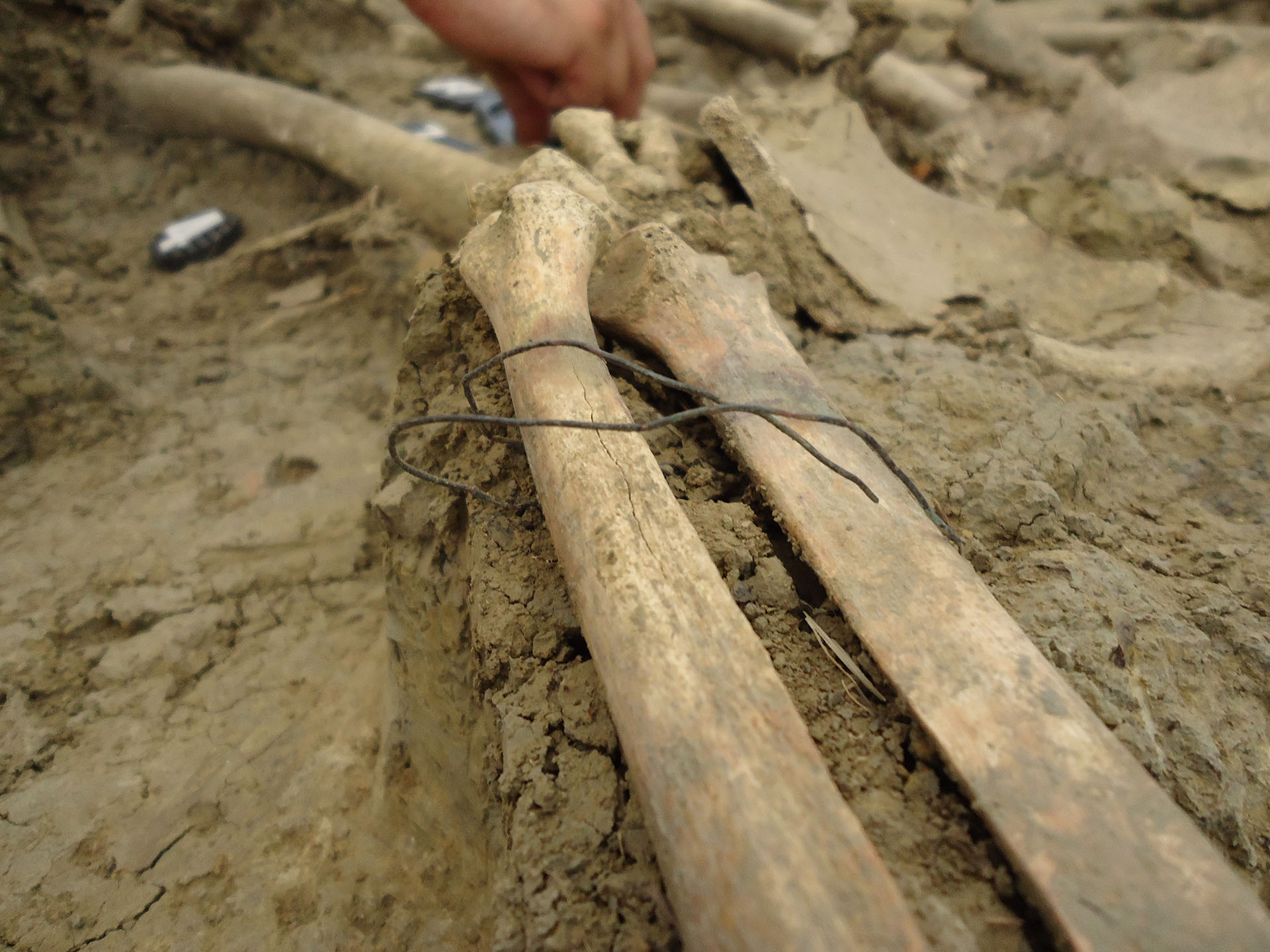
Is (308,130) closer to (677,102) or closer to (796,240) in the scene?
(677,102)

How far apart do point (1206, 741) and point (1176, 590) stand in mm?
298

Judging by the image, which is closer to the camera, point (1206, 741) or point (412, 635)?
point (1206, 741)

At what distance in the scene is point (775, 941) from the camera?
0.63 meters

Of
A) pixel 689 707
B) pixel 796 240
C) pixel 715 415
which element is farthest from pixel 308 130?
pixel 689 707

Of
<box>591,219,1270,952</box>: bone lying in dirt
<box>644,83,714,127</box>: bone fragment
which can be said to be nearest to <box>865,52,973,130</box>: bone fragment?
<box>644,83,714,127</box>: bone fragment

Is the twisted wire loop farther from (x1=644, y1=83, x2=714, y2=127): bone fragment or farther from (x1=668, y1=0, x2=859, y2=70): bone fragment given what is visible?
(x1=668, y1=0, x2=859, y2=70): bone fragment

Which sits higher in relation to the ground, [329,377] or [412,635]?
[412,635]

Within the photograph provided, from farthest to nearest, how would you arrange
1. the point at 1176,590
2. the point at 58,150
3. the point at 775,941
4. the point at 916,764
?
the point at 58,150
the point at 1176,590
the point at 916,764
the point at 775,941

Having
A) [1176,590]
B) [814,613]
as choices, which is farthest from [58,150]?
[1176,590]

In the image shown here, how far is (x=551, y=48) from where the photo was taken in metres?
2.46

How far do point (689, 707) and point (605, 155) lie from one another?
1513mm

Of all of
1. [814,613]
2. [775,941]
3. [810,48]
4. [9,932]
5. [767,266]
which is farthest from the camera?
[810,48]

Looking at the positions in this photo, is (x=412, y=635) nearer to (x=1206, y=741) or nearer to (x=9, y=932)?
(x=9, y=932)

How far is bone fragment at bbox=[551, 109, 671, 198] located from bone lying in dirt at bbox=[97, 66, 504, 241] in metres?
0.30
